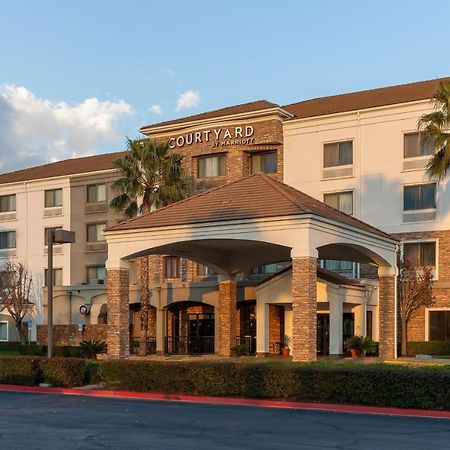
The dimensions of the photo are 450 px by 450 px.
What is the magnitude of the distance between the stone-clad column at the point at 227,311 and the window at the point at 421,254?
1018 cm

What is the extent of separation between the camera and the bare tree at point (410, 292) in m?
40.5

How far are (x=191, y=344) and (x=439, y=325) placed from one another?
46.9ft

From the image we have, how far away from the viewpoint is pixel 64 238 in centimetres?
2609

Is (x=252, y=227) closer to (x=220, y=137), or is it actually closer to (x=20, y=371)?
(x=20, y=371)

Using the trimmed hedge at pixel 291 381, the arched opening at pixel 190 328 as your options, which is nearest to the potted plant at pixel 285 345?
the arched opening at pixel 190 328

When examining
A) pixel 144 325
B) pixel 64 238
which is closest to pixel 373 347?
pixel 144 325

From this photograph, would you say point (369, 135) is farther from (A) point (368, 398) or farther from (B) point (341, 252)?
(A) point (368, 398)

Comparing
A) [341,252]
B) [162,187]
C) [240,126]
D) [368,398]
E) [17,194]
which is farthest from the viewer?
[17,194]

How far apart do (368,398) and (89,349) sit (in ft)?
70.0

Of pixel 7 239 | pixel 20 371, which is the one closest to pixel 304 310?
pixel 20 371

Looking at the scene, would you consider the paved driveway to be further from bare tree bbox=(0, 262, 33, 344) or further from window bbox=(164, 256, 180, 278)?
bare tree bbox=(0, 262, 33, 344)

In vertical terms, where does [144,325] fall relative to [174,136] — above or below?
below

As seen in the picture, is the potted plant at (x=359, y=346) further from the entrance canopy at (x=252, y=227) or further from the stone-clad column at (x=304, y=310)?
the stone-clad column at (x=304, y=310)

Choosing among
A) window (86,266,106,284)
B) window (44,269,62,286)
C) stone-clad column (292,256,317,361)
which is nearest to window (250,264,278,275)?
window (86,266,106,284)
